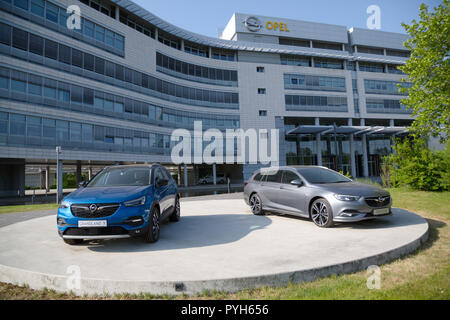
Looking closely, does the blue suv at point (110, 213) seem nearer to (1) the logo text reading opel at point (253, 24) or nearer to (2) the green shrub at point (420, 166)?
(2) the green shrub at point (420, 166)

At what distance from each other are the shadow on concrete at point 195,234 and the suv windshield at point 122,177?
1230 millimetres

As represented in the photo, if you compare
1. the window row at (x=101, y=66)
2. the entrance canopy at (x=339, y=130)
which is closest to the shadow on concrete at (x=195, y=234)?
the window row at (x=101, y=66)

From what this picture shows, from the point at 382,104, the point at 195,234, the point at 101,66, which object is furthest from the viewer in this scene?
the point at 382,104

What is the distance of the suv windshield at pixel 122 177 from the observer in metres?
6.41

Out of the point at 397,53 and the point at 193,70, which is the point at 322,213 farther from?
the point at 397,53

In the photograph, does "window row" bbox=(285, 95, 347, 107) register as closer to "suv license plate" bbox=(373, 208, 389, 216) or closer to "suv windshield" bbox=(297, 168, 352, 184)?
"suv windshield" bbox=(297, 168, 352, 184)

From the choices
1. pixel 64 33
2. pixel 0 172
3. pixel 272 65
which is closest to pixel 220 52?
pixel 272 65

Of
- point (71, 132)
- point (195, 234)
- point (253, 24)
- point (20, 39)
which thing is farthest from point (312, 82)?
point (195, 234)

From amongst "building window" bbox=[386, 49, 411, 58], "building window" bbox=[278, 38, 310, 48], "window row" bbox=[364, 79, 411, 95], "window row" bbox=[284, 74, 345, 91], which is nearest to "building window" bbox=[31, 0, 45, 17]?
"window row" bbox=[284, 74, 345, 91]

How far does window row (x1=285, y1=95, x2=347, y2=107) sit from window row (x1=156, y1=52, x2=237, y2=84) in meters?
Answer: 9.70

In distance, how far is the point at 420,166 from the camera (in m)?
14.2

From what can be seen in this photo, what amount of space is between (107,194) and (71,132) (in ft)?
84.5

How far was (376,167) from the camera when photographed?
52156 mm
